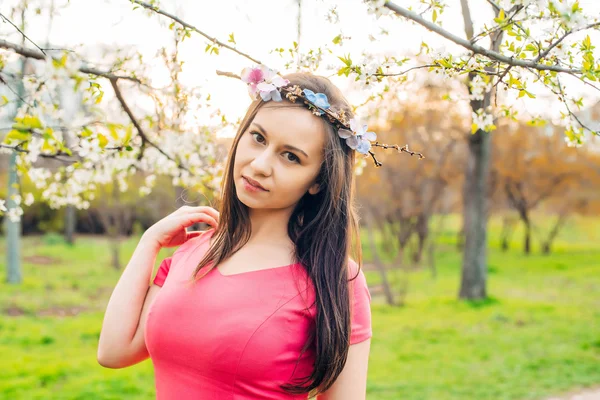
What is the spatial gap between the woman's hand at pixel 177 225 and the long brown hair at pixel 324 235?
100 mm

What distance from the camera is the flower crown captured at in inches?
63.2

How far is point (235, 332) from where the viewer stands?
1453 millimetres

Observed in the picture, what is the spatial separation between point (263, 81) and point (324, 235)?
528mm

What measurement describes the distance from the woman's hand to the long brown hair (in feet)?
0.33

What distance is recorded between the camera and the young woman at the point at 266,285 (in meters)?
1.48

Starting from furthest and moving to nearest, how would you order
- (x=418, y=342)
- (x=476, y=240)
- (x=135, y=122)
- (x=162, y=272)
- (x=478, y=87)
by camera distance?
(x=476, y=240)
(x=418, y=342)
(x=135, y=122)
(x=478, y=87)
(x=162, y=272)

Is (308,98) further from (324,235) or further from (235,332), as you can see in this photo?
(235,332)

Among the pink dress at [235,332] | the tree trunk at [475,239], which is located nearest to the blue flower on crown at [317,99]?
the pink dress at [235,332]

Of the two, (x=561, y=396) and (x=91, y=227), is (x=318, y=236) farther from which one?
(x=91, y=227)

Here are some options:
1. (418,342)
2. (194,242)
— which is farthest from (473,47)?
(418,342)

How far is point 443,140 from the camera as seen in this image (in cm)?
1372

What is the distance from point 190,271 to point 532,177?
18.4 m

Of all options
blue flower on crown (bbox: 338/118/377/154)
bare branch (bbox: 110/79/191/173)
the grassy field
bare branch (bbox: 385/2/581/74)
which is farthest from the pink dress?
the grassy field

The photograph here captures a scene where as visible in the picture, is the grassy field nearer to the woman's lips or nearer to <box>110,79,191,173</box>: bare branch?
<box>110,79,191,173</box>: bare branch
